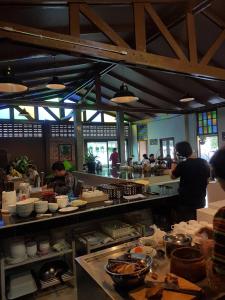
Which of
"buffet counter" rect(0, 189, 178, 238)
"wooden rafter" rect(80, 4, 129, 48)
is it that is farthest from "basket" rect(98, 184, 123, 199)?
"wooden rafter" rect(80, 4, 129, 48)

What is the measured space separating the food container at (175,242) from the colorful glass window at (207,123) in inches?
332

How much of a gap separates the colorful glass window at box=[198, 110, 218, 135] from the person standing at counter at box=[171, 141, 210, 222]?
22.7 ft

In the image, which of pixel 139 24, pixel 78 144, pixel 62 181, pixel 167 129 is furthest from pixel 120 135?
pixel 139 24

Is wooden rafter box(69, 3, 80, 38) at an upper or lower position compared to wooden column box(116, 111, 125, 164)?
upper

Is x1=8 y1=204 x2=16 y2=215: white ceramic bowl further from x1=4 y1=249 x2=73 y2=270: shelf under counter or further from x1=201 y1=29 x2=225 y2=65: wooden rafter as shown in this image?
x1=201 y1=29 x2=225 y2=65: wooden rafter

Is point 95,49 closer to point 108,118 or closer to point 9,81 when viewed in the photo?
point 9,81

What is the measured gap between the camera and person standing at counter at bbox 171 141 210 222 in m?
2.72

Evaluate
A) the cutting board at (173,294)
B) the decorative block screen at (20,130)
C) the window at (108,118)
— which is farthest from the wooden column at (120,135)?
the cutting board at (173,294)

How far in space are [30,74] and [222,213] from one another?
6.21 metres

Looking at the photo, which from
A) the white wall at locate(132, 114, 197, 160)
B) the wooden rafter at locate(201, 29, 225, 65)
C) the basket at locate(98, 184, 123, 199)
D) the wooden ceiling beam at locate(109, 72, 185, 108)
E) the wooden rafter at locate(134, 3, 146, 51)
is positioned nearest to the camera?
the basket at locate(98, 184, 123, 199)

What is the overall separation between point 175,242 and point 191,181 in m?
1.54

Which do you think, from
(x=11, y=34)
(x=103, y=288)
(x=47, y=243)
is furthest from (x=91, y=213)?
(x=11, y=34)

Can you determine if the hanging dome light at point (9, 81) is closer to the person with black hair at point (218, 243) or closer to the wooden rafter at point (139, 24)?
the wooden rafter at point (139, 24)

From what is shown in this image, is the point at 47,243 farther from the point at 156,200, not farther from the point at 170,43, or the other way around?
the point at 170,43
